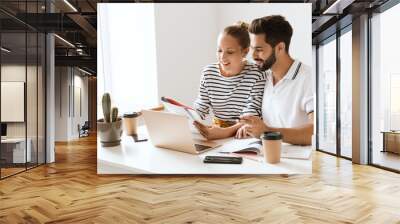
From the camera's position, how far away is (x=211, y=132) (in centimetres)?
427

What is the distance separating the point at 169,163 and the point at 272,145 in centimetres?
124

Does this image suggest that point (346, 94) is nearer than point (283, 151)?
No

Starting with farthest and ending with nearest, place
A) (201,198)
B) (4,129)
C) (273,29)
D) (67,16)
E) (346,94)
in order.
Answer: (346,94) → (67,16) → (4,129) → (273,29) → (201,198)

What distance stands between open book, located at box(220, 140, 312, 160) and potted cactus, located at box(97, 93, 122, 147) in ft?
4.79

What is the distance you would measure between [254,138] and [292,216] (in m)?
1.29

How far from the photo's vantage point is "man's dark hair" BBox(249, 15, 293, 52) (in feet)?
14.4

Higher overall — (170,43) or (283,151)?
(170,43)

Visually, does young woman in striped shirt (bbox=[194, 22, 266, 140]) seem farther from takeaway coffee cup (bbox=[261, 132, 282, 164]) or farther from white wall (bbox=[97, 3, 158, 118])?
white wall (bbox=[97, 3, 158, 118])

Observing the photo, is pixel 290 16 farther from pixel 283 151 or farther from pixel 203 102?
pixel 283 151

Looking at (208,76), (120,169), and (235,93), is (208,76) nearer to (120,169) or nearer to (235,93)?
(235,93)

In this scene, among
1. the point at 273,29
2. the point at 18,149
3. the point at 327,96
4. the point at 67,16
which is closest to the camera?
the point at 273,29

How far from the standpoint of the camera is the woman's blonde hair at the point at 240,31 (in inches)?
169

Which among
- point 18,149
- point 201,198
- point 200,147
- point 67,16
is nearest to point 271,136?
point 200,147

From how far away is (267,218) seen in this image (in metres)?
3.17
